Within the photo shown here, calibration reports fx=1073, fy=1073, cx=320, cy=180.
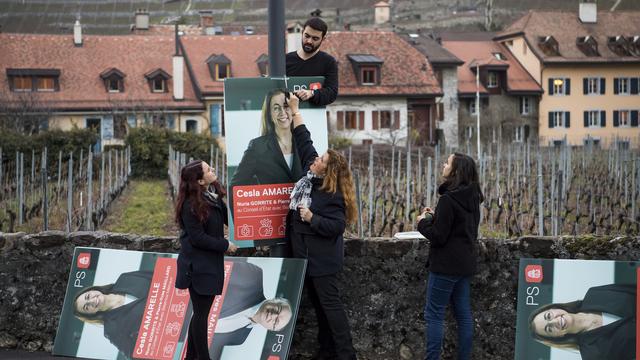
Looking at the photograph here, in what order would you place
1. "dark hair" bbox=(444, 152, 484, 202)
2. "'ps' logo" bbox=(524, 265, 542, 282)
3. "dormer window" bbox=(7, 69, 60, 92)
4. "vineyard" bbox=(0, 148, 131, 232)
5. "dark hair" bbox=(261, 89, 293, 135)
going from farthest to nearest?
"dormer window" bbox=(7, 69, 60, 92)
"vineyard" bbox=(0, 148, 131, 232)
"dark hair" bbox=(261, 89, 293, 135)
"'ps' logo" bbox=(524, 265, 542, 282)
"dark hair" bbox=(444, 152, 484, 202)

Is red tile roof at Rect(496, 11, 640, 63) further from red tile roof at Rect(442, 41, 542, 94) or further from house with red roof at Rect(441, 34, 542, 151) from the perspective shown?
house with red roof at Rect(441, 34, 542, 151)

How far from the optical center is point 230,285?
8.08 m

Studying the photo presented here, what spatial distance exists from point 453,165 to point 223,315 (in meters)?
2.08

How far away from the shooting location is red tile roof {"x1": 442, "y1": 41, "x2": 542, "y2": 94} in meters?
70.4

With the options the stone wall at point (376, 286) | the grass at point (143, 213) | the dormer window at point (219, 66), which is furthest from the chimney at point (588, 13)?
the stone wall at point (376, 286)

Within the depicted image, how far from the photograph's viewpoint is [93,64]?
61.5m

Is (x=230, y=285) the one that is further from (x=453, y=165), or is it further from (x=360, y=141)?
(x=360, y=141)


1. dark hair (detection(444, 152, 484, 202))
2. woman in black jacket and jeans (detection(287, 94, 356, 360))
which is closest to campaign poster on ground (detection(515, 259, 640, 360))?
dark hair (detection(444, 152, 484, 202))

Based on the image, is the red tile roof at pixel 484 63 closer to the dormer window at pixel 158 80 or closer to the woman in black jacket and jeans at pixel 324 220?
the dormer window at pixel 158 80

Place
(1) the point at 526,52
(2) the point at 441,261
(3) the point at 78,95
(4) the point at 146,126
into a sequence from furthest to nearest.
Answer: (1) the point at 526,52 → (3) the point at 78,95 → (4) the point at 146,126 → (2) the point at 441,261

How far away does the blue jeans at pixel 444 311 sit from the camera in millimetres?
7379

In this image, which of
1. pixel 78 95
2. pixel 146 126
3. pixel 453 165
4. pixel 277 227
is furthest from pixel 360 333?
pixel 78 95

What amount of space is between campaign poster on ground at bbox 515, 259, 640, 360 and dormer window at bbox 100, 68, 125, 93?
54398mm

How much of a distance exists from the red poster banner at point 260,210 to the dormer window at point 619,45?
70.4m
